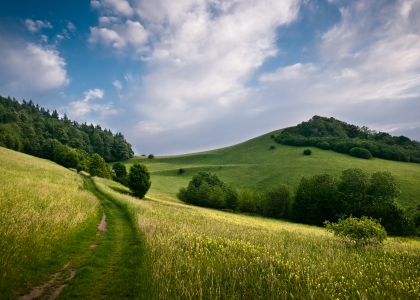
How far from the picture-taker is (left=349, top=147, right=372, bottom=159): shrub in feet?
260

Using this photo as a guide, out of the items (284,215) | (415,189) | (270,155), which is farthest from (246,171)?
(415,189)

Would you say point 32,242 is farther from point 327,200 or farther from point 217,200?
point 327,200

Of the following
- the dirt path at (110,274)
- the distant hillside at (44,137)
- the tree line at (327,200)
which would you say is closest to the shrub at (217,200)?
the tree line at (327,200)

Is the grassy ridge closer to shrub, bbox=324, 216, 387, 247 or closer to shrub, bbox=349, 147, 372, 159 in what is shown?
shrub, bbox=324, 216, 387, 247

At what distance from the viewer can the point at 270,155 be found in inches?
3676

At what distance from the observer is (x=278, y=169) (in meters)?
73.4

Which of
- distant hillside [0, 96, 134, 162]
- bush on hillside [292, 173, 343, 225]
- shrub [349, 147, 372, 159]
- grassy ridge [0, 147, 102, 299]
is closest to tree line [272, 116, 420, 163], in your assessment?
shrub [349, 147, 372, 159]

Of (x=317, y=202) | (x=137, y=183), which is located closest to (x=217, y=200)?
(x=137, y=183)

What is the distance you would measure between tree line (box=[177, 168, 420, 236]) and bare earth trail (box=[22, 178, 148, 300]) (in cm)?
3087

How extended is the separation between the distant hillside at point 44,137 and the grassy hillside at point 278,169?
1871 inches

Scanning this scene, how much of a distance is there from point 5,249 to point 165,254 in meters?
5.16

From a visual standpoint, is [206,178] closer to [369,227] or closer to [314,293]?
[369,227]

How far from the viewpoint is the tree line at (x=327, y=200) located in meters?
33.5

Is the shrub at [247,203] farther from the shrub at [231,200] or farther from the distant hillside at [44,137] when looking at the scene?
the distant hillside at [44,137]
